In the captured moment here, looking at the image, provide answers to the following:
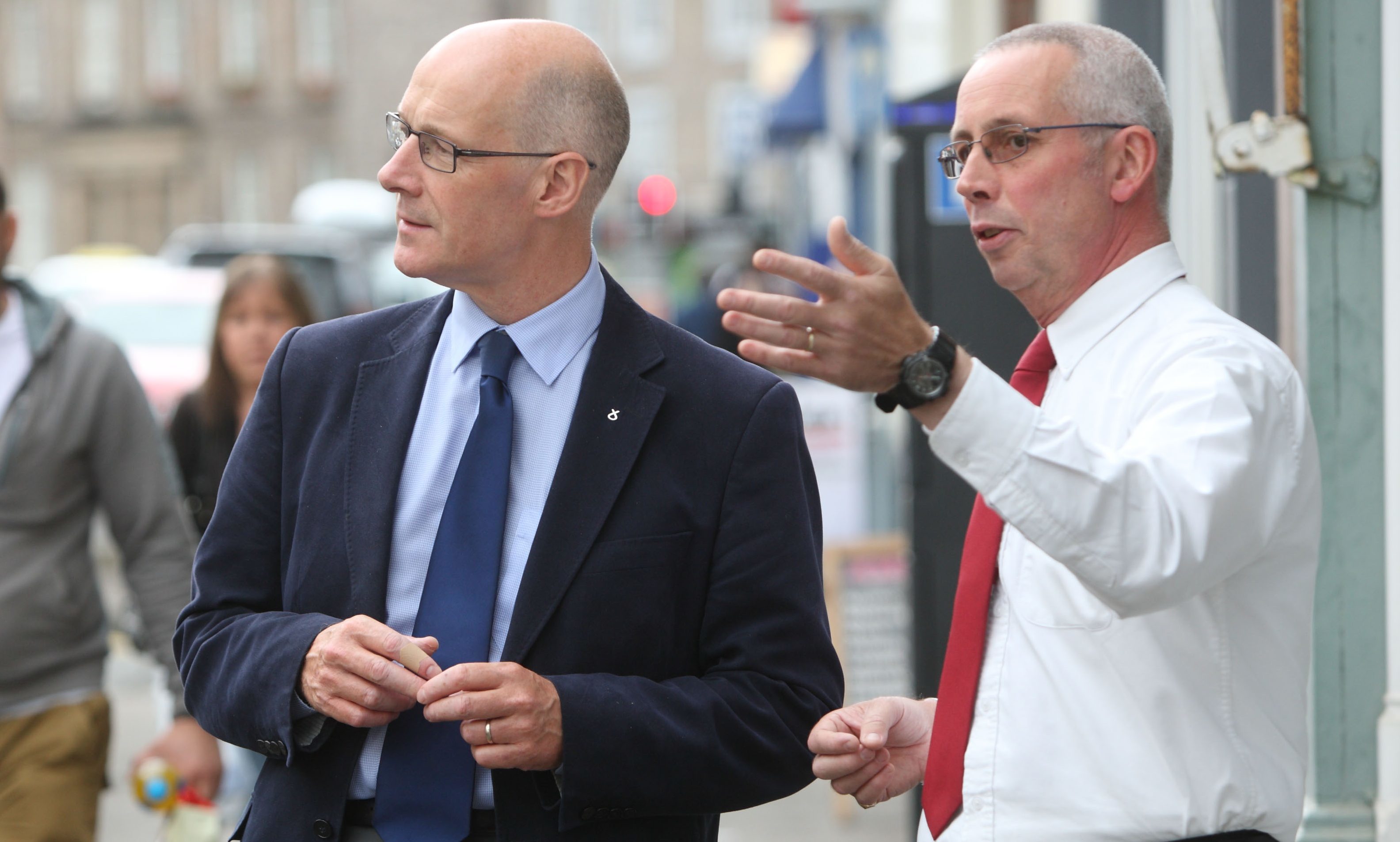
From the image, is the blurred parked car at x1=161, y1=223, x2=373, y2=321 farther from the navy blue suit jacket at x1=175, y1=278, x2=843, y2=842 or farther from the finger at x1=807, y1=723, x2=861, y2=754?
the finger at x1=807, y1=723, x2=861, y2=754

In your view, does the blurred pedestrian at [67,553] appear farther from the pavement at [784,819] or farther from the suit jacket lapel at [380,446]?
the pavement at [784,819]

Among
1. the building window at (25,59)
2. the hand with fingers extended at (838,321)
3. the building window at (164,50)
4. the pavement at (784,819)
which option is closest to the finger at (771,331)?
the hand with fingers extended at (838,321)

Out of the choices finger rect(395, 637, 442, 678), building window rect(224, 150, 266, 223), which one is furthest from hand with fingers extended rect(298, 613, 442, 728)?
building window rect(224, 150, 266, 223)

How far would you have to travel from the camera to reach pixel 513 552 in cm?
241

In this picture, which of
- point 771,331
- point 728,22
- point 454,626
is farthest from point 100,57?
point 771,331

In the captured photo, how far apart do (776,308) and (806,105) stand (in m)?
17.6

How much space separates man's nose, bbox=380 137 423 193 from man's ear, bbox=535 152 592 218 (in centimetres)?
19

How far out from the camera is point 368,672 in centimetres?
219

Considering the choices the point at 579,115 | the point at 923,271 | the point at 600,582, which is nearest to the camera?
the point at 600,582

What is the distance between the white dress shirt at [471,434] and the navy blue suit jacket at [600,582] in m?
0.03

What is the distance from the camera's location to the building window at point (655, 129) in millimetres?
45344

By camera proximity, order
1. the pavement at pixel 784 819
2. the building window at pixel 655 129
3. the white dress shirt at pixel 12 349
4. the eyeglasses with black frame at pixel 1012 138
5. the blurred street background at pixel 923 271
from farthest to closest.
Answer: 1. the building window at pixel 655 129
2. the pavement at pixel 784 819
3. the white dress shirt at pixel 12 349
4. the blurred street background at pixel 923 271
5. the eyeglasses with black frame at pixel 1012 138

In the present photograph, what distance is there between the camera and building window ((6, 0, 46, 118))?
4522 cm

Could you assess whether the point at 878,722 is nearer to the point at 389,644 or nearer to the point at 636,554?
A: the point at 636,554
